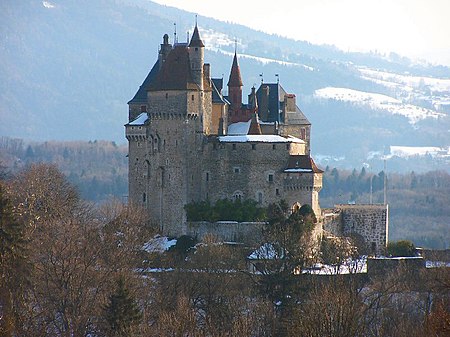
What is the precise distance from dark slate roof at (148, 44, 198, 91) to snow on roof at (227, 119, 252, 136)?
5382 mm

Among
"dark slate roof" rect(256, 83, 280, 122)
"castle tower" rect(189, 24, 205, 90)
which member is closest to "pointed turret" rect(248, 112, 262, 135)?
"dark slate roof" rect(256, 83, 280, 122)

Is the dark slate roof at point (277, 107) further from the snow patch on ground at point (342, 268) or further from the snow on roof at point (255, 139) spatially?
the snow patch on ground at point (342, 268)

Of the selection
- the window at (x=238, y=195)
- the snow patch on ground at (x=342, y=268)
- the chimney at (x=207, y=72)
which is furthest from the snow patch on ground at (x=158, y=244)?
the chimney at (x=207, y=72)

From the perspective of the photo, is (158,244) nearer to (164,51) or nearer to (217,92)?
(217,92)

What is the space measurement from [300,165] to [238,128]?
5696mm

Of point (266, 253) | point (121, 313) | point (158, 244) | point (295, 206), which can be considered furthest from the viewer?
point (295, 206)

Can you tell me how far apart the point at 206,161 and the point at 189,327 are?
27383 mm

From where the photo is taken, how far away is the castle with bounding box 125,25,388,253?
99750 millimetres

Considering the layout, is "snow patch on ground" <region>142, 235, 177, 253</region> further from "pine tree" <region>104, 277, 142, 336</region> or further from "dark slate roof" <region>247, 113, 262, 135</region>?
"pine tree" <region>104, 277, 142, 336</region>

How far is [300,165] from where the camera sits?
101 meters

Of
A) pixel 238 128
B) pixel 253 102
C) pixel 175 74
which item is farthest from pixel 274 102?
pixel 175 74

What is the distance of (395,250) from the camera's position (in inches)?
3999

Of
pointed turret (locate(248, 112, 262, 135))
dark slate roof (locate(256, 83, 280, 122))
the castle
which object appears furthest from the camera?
dark slate roof (locate(256, 83, 280, 122))

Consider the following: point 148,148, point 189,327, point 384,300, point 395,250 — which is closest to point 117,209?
point 148,148
